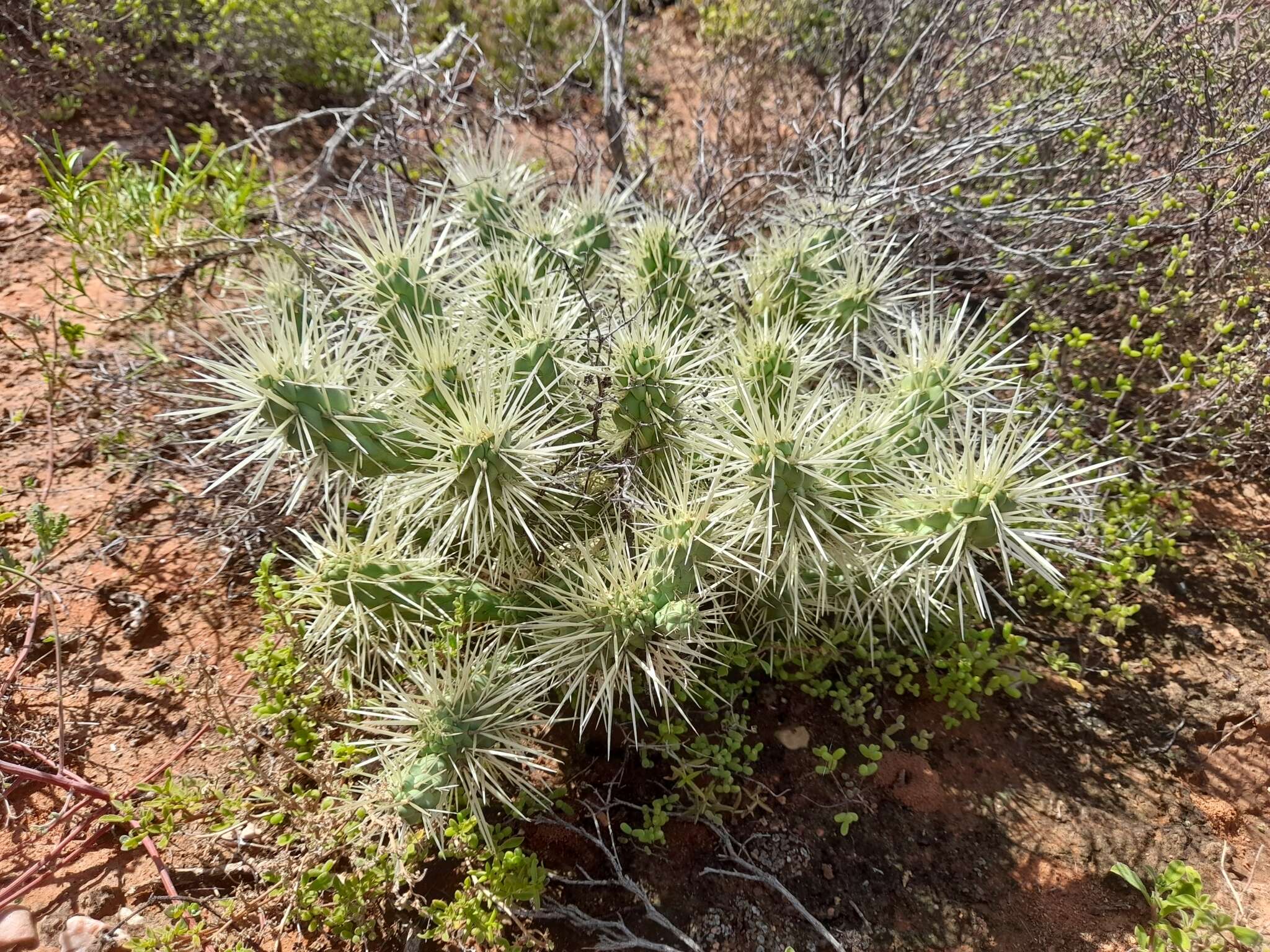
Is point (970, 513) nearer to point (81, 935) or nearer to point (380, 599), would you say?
point (380, 599)

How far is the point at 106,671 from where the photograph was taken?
2.33m

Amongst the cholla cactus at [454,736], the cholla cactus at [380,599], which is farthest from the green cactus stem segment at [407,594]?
the cholla cactus at [454,736]

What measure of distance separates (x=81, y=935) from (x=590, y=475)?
1617 millimetres

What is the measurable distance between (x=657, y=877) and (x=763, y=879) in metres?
0.28

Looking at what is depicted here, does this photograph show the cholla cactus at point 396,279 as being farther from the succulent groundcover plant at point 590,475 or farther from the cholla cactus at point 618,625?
the cholla cactus at point 618,625

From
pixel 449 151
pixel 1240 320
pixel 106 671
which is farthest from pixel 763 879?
pixel 449 151

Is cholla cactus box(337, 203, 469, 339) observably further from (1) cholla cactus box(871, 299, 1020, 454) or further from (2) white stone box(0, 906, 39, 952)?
(2) white stone box(0, 906, 39, 952)

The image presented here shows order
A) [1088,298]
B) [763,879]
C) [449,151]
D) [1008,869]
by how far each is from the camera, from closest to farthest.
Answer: [763,879] → [1008,869] → [1088,298] → [449,151]

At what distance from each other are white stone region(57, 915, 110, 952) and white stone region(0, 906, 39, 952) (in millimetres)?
55

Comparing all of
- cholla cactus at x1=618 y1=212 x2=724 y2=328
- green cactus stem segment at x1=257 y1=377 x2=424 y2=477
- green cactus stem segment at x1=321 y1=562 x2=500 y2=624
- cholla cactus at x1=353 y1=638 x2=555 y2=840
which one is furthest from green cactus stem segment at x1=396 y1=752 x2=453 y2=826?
cholla cactus at x1=618 y1=212 x2=724 y2=328

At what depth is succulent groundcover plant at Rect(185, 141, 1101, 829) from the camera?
1775mm

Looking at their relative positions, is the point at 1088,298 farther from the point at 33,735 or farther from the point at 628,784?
the point at 33,735

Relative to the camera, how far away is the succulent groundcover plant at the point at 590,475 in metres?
1.78

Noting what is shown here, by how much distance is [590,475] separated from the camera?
7.03ft
